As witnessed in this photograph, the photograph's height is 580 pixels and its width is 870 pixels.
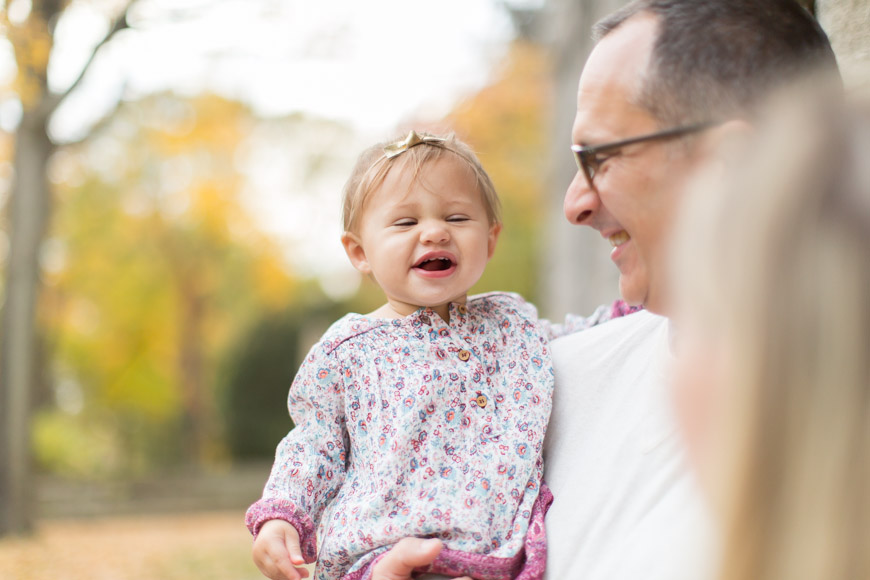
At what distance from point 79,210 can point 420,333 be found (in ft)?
41.4

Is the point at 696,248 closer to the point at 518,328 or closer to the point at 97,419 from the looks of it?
the point at 518,328

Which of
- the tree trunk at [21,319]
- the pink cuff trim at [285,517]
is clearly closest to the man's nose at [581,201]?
the pink cuff trim at [285,517]

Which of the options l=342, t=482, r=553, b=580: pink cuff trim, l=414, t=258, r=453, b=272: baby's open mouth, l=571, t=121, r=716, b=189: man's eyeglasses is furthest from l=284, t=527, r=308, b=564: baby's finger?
l=571, t=121, r=716, b=189: man's eyeglasses

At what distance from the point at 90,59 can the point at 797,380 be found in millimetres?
7365

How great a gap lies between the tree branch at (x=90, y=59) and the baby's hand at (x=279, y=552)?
6296 millimetres

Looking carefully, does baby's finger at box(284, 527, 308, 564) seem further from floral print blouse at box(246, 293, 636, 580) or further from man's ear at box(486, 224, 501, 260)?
man's ear at box(486, 224, 501, 260)

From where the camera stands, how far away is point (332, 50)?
36.4 ft

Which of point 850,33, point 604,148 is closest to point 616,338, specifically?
point 604,148

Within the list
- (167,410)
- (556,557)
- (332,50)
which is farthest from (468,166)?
(167,410)

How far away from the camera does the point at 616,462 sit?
175 cm

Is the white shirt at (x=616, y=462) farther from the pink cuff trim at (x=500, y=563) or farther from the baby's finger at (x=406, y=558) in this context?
the baby's finger at (x=406, y=558)

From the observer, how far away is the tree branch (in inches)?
279

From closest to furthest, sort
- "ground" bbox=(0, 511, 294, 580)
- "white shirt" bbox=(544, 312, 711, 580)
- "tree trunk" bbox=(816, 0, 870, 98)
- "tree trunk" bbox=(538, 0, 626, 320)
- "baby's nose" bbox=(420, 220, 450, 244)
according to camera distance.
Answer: "white shirt" bbox=(544, 312, 711, 580) → "baby's nose" bbox=(420, 220, 450, 244) → "tree trunk" bbox=(816, 0, 870, 98) → "ground" bbox=(0, 511, 294, 580) → "tree trunk" bbox=(538, 0, 626, 320)

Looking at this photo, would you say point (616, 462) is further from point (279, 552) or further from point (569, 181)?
point (569, 181)
